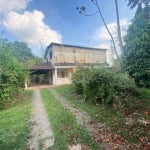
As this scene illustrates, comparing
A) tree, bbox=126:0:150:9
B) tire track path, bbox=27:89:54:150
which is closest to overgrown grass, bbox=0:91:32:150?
tire track path, bbox=27:89:54:150

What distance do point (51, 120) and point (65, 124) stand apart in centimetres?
98

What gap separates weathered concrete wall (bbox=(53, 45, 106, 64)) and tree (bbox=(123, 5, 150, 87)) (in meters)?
19.5

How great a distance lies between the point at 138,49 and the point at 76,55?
2198 cm

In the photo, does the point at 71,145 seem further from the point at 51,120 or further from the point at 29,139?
the point at 51,120

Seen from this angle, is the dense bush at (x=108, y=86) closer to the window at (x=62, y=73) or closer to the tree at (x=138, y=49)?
the tree at (x=138, y=49)

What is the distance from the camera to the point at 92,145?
505 cm

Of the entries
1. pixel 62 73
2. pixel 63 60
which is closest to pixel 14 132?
pixel 62 73

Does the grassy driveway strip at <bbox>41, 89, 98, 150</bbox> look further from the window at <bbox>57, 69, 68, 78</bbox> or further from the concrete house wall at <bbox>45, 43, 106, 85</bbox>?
the window at <bbox>57, 69, 68, 78</bbox>

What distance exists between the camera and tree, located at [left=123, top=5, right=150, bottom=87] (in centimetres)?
1028

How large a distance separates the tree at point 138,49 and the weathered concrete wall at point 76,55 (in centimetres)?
1946

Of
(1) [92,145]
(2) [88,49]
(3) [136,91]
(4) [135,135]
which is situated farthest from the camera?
(2) [88,49]

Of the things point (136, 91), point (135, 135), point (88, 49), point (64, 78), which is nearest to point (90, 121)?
point (135, 135)

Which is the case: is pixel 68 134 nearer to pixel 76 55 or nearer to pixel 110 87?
pixel 110 87

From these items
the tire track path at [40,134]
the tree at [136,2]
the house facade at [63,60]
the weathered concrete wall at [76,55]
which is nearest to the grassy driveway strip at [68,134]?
the tire track path at [40,134]
